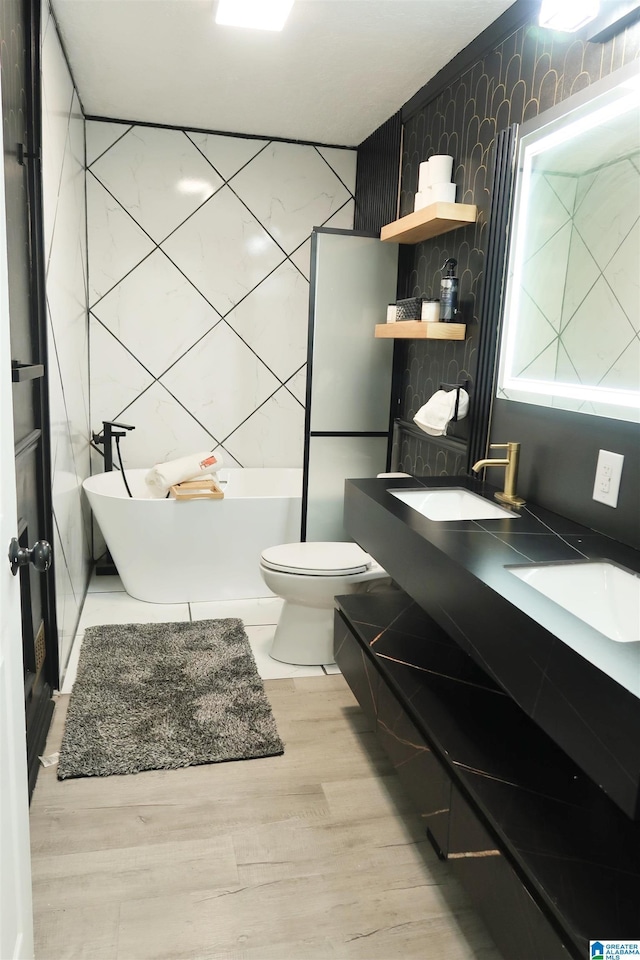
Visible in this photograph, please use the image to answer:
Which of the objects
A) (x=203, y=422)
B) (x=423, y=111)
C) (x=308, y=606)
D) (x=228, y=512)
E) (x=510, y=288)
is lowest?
(x=308, y=606)

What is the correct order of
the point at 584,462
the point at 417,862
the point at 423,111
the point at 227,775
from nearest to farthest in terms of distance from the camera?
the point at 417,862
the point at 584,462
the point at 227,775
the point at 423,111

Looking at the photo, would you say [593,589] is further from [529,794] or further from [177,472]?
[177,472]

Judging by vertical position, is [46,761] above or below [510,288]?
below

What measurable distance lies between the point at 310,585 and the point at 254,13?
2023 mm

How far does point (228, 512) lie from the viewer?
341 centimetres

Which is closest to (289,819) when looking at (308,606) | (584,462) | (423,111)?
(308,606)

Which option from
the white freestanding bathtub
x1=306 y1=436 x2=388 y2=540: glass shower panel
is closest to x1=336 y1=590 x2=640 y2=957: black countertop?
x1=306 y1=436 x2=388 y2=540: glass shower panel

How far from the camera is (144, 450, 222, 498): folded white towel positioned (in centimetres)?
338

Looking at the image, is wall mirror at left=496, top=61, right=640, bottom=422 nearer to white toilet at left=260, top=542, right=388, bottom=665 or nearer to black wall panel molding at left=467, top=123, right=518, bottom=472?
black wall panel molding at left=467, top=123, right=518, bottom=472

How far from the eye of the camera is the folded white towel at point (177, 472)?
11.1ft

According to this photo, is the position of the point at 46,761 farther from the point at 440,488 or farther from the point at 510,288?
the point at 510,288

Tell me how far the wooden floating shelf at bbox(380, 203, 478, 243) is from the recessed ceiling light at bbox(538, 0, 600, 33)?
670 millimetres

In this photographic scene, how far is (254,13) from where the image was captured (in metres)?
2.36

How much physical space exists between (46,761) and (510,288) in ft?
6.91
